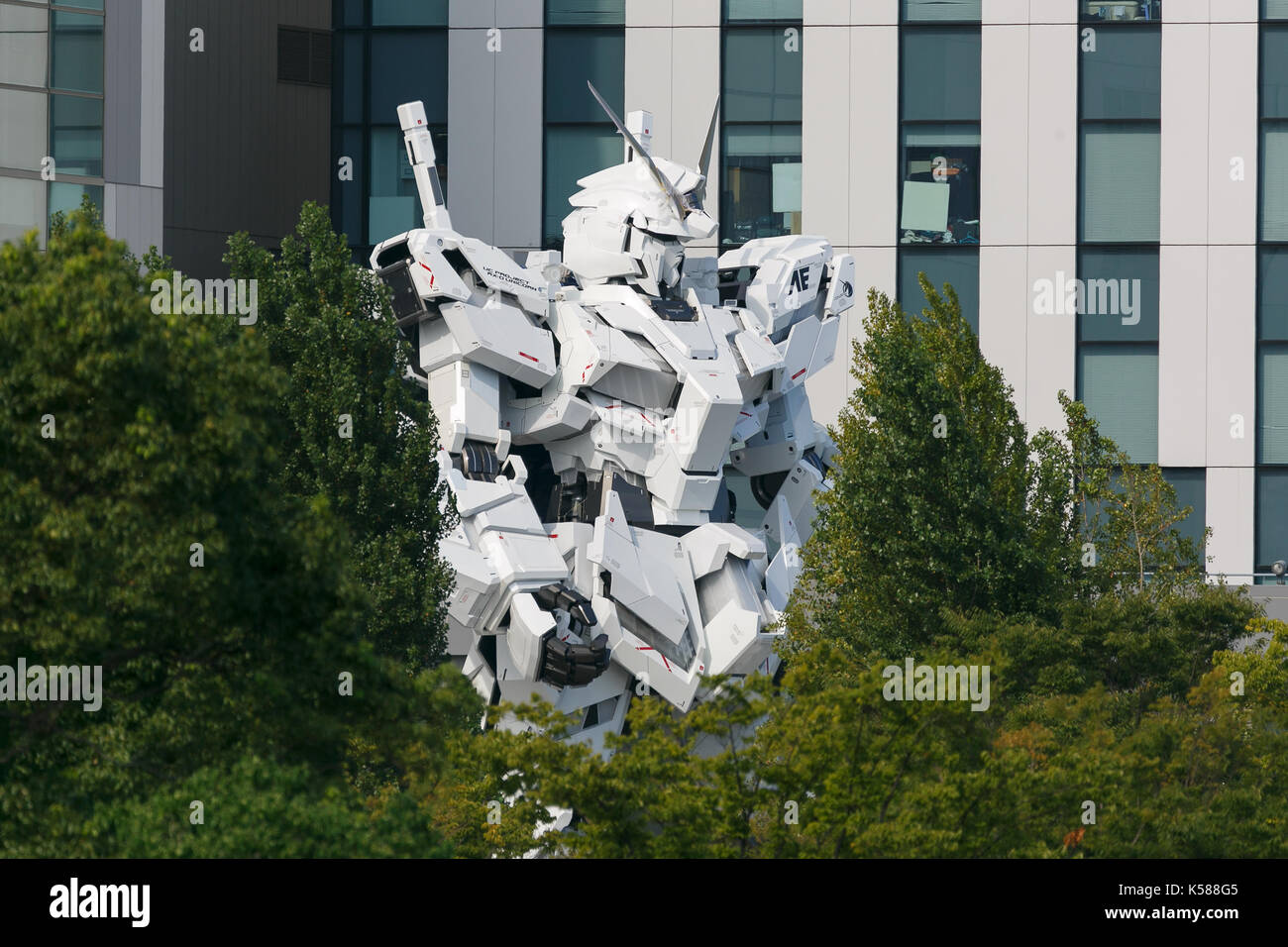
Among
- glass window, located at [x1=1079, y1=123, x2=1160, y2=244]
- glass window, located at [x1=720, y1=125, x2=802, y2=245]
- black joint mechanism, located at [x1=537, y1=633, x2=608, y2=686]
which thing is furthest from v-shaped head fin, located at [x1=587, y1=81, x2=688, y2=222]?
glass window, located at [x1=1079, y1=123, x2=1160, y2=244]

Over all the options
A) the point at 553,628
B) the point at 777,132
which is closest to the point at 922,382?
the point at 553,628

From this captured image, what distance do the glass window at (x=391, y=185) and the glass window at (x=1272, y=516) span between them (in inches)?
624

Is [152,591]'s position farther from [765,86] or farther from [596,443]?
[765,86]

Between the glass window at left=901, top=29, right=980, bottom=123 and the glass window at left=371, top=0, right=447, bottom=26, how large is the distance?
8555 mm

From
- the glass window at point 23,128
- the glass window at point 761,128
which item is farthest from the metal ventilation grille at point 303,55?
the glass window at point 23,128

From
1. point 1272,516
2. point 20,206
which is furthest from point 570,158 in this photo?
point 1272,516

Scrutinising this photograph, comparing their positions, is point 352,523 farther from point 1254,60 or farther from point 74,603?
point 1254,60

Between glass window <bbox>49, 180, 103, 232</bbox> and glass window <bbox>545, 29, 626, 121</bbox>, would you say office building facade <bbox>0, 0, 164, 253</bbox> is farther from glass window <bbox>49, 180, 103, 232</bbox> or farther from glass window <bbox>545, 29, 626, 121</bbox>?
glass window <bbox>545, 29, 626, 121</bbox>

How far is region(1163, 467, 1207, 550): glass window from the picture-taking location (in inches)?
1500

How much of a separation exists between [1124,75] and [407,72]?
13.0m

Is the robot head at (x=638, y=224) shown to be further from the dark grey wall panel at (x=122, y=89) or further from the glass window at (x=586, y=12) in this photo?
the glass window at (x=586, y=12)

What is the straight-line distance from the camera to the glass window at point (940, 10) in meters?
39.1

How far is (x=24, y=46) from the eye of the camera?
27.4m
